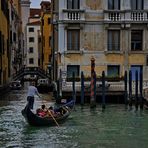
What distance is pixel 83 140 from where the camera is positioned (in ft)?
53.6

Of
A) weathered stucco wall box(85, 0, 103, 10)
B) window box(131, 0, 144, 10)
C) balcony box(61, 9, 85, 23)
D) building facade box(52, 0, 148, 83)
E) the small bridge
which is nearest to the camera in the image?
balcony box(61, 9, 85, 23)

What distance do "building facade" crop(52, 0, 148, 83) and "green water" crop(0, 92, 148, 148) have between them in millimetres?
7792

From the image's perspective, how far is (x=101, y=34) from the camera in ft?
106

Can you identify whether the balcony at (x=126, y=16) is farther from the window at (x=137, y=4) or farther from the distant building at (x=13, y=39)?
the distant building at (x=13, y=39)

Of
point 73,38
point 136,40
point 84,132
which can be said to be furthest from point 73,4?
point 84,132

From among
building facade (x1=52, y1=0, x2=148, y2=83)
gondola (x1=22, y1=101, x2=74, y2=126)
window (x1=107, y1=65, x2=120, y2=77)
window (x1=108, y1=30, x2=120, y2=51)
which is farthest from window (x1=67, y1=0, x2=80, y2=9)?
gondola (x1=22, y1=101, x2=74, y2=126)

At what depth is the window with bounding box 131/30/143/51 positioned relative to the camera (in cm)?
3253

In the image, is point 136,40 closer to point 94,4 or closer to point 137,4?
point 137,4

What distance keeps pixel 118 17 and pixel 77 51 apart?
3033 mm

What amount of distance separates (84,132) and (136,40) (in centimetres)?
1539

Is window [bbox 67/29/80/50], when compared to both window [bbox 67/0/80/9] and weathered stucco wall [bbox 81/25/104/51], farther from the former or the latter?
window [bbox 67/0/80/9]

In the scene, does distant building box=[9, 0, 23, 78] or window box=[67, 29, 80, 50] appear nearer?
window box=[67, 29, 80, 50]

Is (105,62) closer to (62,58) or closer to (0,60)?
(62,58)

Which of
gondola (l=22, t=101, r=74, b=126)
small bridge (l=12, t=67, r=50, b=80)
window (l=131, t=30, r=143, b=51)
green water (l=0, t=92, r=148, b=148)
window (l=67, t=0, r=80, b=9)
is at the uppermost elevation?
window (l=67, t=0, r=80, b=9)
